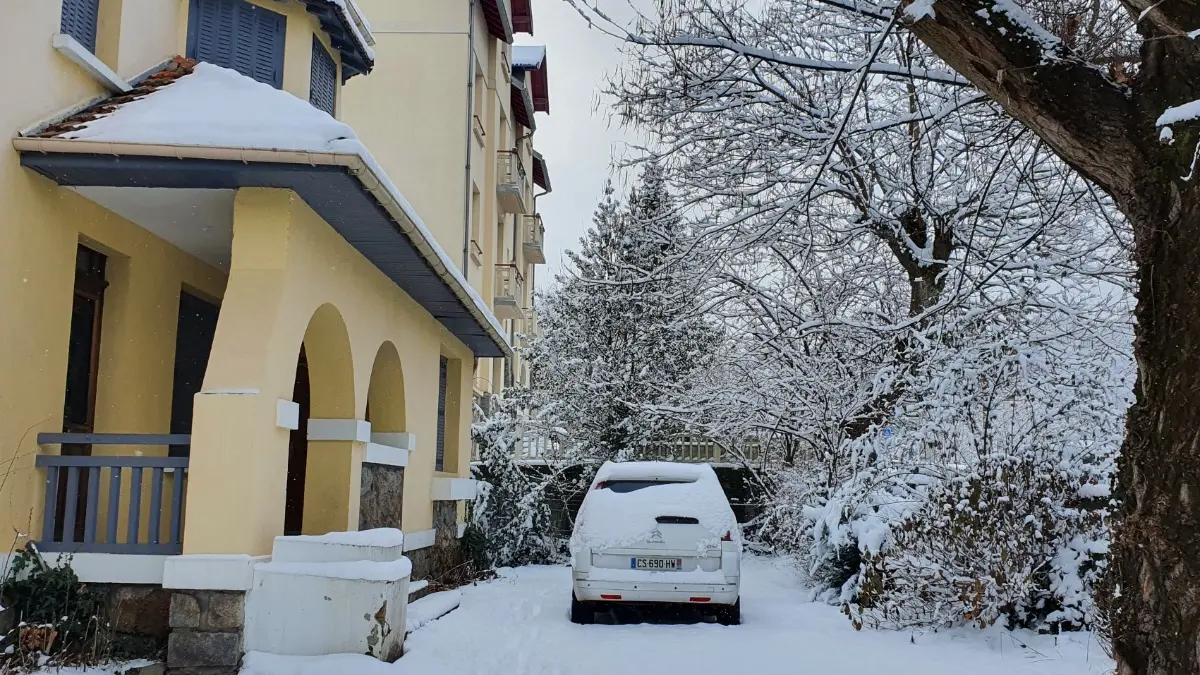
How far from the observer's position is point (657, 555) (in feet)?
31.3

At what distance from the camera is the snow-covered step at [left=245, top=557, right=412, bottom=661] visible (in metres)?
6.95

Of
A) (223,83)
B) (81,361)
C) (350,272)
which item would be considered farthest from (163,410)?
(223,83)

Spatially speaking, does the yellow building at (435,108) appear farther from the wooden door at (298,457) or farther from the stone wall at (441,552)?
the wooden door at (298,457)

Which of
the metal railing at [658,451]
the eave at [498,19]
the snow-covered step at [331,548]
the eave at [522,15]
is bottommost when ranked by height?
the snow-covered step at [331,548]

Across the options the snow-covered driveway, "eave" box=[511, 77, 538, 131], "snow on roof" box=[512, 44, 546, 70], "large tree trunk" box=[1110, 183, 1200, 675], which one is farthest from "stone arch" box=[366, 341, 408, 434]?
"snow on roof" box=[512, 44, 546, 70]

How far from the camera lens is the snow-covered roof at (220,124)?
6.91 m

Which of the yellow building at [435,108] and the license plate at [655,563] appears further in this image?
the yellow building at [435,108]

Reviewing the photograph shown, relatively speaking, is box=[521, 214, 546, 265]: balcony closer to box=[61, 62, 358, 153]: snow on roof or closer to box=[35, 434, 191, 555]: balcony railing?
box=[61, 62, 358, 153]: snow on roof

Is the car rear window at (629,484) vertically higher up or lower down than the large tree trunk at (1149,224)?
lower down

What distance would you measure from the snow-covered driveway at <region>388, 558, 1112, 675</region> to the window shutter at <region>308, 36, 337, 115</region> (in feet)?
20.2

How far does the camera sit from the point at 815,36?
408 inches

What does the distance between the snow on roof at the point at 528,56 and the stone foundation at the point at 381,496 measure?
742 inches

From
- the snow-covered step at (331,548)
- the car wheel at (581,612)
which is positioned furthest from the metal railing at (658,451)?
the snow-covered step at (331,548)

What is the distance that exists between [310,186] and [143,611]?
313 centimetres
